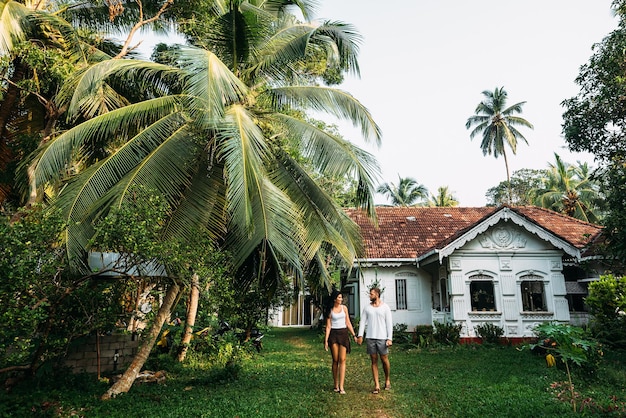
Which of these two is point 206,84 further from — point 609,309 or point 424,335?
point 609,309

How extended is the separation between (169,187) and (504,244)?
12378 mm

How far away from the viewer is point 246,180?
18.4 feet

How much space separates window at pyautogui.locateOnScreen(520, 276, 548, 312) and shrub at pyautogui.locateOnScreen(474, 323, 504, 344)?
1786 millimetres

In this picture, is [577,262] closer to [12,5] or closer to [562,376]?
[562,376]

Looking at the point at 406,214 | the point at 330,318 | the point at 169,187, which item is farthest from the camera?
the point at 406,214

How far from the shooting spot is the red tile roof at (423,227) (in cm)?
1689

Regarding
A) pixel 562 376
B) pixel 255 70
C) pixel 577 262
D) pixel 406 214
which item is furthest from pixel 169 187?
pixel 406 214

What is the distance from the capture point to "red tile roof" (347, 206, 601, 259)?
16.9 meters

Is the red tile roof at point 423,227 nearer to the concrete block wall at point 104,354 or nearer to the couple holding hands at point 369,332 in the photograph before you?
the couple holding hands at point 369,332

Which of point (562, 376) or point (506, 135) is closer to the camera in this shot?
point (562, 376)

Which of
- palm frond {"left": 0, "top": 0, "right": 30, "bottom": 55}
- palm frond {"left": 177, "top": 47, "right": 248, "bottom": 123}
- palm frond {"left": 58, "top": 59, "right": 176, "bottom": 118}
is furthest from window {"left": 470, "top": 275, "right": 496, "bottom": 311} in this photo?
palm frond {"left": 0, "top": 0, "right": 30, "bottom": 55}

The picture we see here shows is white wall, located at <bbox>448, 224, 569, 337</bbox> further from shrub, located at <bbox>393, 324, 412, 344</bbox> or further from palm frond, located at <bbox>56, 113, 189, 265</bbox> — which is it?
palm frond, located at <bbox>56, 113, 189, 265</bbox>

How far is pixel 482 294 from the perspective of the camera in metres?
16.7

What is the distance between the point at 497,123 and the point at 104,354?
3024cm
